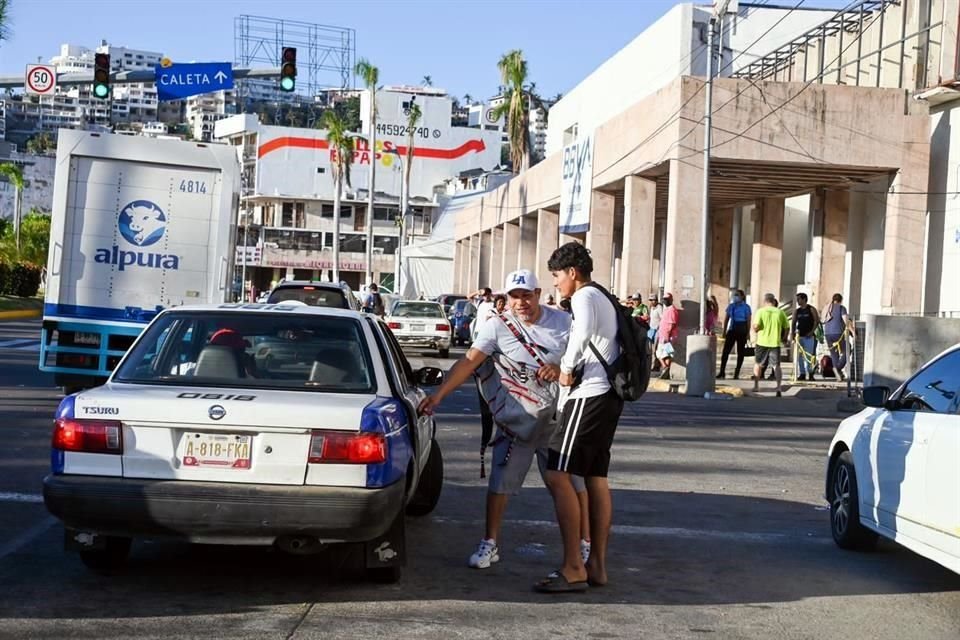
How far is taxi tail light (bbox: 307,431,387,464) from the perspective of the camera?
6.64 metres

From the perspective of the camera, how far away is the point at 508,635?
6.39 metres

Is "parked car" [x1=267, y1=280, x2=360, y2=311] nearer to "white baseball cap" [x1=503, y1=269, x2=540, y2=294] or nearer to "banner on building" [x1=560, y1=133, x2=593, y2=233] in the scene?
"white baseball cap" [x1=503, y1=269, x2=540, y2=294]

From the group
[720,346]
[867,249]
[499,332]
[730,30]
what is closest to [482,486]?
[499,332]

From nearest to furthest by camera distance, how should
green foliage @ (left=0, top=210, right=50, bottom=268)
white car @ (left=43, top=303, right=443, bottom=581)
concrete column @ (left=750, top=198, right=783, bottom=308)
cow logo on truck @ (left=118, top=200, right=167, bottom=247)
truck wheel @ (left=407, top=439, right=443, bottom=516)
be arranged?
white car @ (left=43, top=303, right=443, bottom=581) < truck wheel @ (left=407, top=439, right=443, bottom=516) < cow logo on truck @ (left=118, top=200, right=167, bottom=247) < concrete column @ (left=750, top=198, right=783, bottom=308) < green foliage @ (left=0, top=210, right=50, bottom=268)

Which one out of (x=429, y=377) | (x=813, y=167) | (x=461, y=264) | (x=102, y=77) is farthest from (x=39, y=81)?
(x=461, y=264)

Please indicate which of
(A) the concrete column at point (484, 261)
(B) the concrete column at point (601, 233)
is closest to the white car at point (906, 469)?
(B) the concrete column at point (601, 233)

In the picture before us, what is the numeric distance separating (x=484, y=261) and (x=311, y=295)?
42354 mm

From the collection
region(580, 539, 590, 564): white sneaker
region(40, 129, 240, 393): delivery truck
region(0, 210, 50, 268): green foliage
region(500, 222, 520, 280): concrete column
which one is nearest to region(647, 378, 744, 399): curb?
region(40, 129, 240, 393): delivery truck

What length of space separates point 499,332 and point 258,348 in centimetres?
142

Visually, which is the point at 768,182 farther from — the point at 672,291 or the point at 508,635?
the point at 508,635

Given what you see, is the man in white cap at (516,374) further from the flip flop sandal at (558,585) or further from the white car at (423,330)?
the white car at (423,330)

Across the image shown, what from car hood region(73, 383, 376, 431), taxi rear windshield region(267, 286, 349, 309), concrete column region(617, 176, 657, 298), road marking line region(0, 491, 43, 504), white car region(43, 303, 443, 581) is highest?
concrete column region(617, 176, 657, 298)

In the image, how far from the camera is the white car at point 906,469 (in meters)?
7.09

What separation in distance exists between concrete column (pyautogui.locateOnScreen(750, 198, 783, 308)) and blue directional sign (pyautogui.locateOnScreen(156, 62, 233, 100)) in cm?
1719
